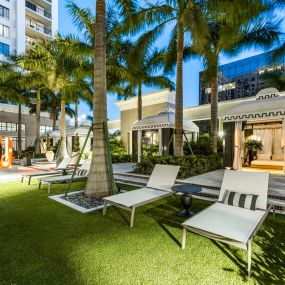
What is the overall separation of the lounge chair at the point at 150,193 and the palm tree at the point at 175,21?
3.19 m

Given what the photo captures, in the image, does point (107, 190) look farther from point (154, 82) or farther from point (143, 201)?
point (154, 82)

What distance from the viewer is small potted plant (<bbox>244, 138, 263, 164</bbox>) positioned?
13.7 metres

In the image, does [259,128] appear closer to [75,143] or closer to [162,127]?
[162,127]

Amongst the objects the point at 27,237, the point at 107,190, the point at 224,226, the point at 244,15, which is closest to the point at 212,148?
the point at 244,15

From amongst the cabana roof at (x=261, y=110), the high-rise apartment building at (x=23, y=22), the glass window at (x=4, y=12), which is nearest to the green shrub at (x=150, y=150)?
the cabana roof at (x=261, y=110)

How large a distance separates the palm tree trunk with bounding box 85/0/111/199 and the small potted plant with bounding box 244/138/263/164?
1094cm

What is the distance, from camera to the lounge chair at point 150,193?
5297 millimetres

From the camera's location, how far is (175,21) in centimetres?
1077

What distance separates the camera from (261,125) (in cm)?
1510

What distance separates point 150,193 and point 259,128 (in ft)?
43.3

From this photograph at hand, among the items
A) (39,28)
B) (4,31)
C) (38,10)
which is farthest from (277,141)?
(38,10)

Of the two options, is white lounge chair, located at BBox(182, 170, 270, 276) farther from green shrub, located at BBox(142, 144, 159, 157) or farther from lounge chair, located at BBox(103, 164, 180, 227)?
green shrub, located at BBox(142, 144, 159, 157)

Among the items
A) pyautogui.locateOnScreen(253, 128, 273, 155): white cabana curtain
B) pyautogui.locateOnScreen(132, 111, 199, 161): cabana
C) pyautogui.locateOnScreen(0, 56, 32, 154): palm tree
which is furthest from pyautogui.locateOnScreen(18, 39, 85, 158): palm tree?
pyautogui.locateOnScreen(253, 128, 273, 155): white cabana curtain

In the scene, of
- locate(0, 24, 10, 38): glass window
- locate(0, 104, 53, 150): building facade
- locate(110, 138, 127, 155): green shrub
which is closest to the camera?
locate(110, 138, 127, 155): green shrub
